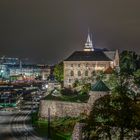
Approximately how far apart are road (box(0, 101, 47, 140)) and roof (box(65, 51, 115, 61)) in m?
20.1

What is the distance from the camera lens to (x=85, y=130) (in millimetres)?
34188

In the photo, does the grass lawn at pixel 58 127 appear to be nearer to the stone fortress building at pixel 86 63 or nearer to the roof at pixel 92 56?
the stone fortress building at pixel 86 63

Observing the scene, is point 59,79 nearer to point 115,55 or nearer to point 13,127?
point 115,55

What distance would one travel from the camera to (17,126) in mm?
68750

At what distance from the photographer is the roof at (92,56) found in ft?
340

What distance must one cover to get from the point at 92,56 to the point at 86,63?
419 centimetres

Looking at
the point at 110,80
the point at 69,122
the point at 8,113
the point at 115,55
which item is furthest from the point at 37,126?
the point at 115,55

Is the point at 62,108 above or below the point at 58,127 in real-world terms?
above

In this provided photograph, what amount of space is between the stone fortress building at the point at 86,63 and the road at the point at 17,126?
14245 mm

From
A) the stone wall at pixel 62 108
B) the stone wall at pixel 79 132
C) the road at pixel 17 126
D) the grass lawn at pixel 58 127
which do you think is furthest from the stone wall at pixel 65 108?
the stone wall at pixel 79 132

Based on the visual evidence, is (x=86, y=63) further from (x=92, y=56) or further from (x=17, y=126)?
(x=17, y=126)

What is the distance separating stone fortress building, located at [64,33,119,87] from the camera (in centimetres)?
9931

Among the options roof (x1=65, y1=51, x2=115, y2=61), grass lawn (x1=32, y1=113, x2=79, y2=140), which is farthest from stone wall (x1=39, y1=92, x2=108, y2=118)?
roof (x1=65, y1=51, x2=115, y2=61)

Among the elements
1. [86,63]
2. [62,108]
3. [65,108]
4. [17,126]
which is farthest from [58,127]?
[86,63]
